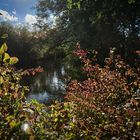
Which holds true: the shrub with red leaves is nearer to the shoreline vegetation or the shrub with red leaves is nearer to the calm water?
the shoreline vegetation

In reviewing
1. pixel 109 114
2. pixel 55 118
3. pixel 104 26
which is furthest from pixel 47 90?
pixel 55 118

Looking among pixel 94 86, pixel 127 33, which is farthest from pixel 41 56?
pixel 94 86

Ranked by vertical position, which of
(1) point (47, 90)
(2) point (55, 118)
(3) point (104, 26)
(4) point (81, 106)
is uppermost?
(3) point (104, 26)

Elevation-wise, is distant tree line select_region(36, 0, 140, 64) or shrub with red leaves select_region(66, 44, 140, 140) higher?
distant tree line select_region(36, 0, 140, 64)

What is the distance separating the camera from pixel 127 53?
98.5ft

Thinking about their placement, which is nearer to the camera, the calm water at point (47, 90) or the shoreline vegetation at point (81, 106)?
the shoreline vegetation at point (81, 106)

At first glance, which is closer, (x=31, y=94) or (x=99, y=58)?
(x=31, y=94)

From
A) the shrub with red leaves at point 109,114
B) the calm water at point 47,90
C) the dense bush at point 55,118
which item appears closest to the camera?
the dense bush at point 55,118

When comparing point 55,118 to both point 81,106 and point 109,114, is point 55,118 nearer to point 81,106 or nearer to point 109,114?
point 109,114

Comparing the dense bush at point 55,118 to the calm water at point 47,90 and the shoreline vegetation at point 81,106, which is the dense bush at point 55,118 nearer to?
the shoreline vegetation at point 81,106

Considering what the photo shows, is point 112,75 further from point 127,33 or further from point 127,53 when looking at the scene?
point 127,33

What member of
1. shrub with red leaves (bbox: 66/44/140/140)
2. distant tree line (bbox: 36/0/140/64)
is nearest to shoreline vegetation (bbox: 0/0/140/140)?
shrub with red leaves (bbox: 66/44/140/140)

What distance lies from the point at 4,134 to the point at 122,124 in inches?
69.0

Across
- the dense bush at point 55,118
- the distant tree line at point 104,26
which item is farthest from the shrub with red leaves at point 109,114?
the distant tree line at point 104,26
